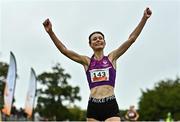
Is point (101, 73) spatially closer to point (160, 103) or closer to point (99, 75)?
point (99, 75)

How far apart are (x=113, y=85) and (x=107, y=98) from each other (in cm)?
25

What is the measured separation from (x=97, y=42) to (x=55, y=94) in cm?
8513

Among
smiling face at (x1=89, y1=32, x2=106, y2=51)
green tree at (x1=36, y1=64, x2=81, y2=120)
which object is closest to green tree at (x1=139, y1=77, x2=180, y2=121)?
green tree at (x1=36, y1=64, x2=81, y2=120)

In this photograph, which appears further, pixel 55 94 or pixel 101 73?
pixel 55 94

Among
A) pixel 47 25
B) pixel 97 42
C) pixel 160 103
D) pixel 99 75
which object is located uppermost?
pixel 160 103

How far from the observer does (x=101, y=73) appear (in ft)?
21.6

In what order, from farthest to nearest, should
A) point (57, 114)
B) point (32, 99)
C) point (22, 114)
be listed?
point (57, 114), point (22, 114), point (32, 99)

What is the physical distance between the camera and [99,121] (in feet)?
21.2

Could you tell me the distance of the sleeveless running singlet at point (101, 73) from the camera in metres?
6.58

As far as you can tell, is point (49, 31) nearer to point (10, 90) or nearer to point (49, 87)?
point (10, 90)

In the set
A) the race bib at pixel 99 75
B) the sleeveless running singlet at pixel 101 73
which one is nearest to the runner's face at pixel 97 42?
the sleeveless running singlet at pixel 101 73

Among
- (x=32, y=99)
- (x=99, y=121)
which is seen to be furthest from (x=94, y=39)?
(x=32, y=99)

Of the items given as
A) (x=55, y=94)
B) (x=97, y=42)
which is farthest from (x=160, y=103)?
(x=97, y=42)

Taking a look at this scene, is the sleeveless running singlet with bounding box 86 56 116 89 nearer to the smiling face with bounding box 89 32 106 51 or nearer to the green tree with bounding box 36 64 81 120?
the smiling face with bounding box 89 32 106 51
